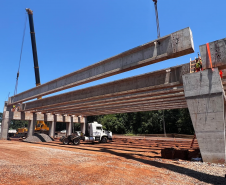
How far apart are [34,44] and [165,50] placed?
30805 millimetres

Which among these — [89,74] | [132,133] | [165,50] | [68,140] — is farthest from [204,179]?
[132,133]

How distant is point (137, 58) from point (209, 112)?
18.4 ft

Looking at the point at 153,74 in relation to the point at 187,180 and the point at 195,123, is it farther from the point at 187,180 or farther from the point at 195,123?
the point at 187,180

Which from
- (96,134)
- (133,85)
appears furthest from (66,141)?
(133,85)

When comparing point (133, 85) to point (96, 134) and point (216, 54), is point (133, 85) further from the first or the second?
point (96, 134)

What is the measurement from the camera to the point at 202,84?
30.6 ft

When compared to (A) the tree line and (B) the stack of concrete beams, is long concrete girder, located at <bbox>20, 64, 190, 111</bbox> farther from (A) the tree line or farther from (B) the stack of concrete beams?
(A) the tree line

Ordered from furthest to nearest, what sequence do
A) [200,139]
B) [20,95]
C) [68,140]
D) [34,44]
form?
[34,44]
[20,95]
[68,140]
[200,139]

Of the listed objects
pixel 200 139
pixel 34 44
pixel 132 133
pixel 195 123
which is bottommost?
pixel 132 133

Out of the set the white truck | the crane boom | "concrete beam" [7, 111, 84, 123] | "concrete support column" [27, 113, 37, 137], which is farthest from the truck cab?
the crane boom

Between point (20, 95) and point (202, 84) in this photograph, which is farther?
point (20, 95)

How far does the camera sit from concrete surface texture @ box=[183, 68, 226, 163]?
8.68 meters

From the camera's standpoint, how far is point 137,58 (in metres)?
11.4

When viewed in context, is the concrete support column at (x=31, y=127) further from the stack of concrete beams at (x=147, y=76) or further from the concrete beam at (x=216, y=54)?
the concrete beam at (x=216, y=54)
